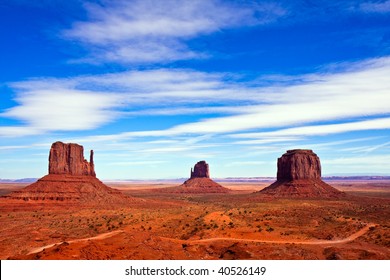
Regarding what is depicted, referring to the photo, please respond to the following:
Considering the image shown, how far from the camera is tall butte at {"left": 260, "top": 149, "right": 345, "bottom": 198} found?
115000 millimetres

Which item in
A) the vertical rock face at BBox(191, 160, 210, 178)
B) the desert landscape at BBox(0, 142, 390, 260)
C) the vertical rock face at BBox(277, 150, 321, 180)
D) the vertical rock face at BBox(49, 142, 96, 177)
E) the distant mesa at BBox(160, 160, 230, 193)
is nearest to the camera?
the desert landscape at BBox(0, 142, 390, 260)

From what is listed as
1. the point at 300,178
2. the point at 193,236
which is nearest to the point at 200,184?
the point at 300,178

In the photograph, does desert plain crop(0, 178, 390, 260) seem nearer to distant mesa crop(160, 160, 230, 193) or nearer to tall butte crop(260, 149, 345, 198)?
tall butte crop(260, 149, 345, 198)

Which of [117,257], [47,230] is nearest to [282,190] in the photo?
[47,230]

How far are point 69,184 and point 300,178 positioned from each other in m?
82.4

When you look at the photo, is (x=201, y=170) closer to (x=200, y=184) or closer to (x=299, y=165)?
(x=200, y=184)

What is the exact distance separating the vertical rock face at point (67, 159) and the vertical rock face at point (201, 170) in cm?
10000

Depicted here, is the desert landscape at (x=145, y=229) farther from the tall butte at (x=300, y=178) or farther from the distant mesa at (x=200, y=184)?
the distant mesa at (x=200, y=184)

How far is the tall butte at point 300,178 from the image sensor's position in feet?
377

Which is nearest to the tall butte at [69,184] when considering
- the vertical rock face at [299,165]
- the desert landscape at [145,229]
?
the desert landscape at [145,229]

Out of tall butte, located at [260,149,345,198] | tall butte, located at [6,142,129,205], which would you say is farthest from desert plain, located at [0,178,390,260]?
tall butte, located at [260,149,345,198]

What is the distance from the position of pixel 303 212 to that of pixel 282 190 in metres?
52.2

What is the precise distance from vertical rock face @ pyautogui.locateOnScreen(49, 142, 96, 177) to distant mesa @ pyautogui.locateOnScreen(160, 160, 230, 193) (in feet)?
253

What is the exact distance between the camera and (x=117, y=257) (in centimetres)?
2762
